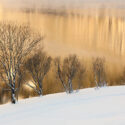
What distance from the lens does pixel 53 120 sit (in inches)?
293

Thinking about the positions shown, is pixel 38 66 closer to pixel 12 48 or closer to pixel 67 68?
pixel 67 68

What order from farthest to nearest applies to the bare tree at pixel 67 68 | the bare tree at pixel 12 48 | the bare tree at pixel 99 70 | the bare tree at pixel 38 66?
the bare tree at pixel 99 70 → the bare tree at pixel 67 68 → the bare tree at pixel 38 66 → the bare tree at pixel 12 48

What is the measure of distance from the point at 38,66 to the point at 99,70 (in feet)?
62.8

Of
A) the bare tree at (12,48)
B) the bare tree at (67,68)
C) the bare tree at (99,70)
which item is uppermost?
the bare tree at (12,48)

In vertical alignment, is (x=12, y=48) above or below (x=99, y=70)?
above

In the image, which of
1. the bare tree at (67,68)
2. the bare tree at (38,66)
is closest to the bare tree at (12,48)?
the bare tree at (38,66)

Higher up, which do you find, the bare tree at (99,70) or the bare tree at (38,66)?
the bare tree at (38,66)

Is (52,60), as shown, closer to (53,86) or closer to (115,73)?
(53,86)

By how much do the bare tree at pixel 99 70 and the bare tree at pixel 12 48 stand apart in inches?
979

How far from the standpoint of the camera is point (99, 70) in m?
41.4

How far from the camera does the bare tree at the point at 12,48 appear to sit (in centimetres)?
1830

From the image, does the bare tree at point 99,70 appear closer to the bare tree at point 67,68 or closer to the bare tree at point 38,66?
the bare tree at point 67,68

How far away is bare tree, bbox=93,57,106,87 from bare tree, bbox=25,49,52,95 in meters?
16.2

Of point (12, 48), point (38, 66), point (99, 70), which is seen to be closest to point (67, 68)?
point (38, 66)
